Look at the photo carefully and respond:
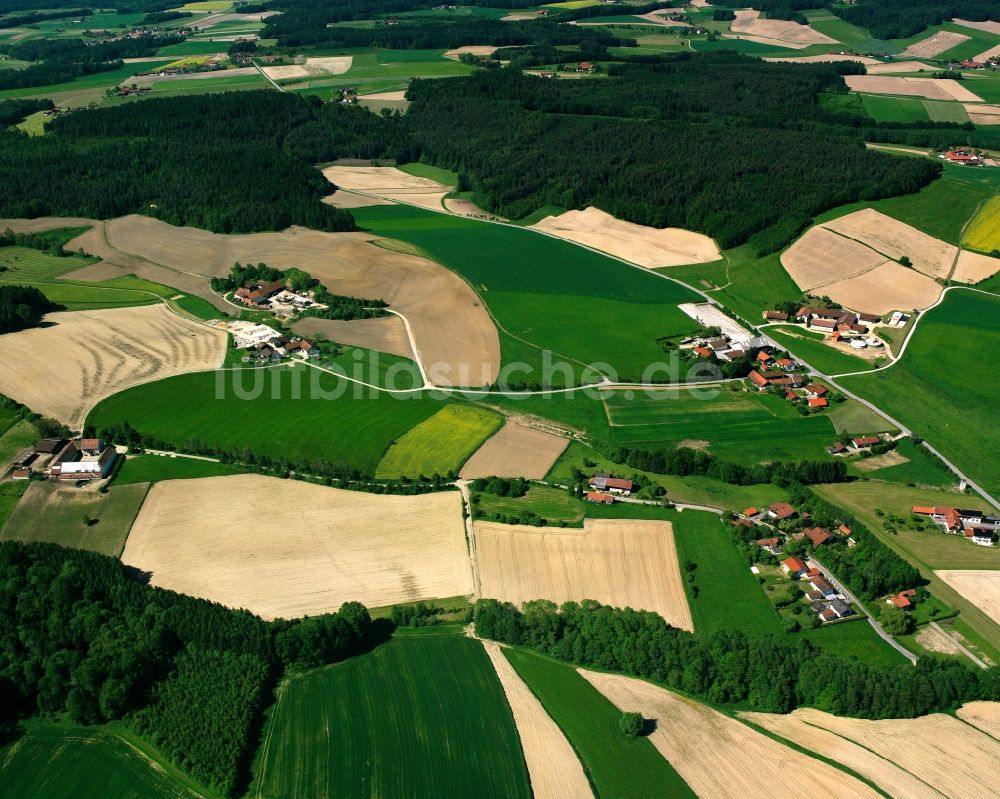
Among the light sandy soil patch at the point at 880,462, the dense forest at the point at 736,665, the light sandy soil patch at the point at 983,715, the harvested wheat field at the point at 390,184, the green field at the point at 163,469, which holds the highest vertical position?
the dense forest at the point at 736,665

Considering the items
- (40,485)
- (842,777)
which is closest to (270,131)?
(40,485)

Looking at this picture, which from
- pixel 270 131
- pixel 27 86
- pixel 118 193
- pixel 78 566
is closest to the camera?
pixel 78 566

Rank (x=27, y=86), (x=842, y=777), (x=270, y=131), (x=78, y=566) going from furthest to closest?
(x=27, y=86), (x=270, y=131), (x=78, y=566), (x=842, y=777)

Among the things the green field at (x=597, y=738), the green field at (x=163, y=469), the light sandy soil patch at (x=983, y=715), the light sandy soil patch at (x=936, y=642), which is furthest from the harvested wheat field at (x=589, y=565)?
the green field at (x=163, y=469)

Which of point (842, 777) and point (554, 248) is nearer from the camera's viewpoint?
point (842, 777)

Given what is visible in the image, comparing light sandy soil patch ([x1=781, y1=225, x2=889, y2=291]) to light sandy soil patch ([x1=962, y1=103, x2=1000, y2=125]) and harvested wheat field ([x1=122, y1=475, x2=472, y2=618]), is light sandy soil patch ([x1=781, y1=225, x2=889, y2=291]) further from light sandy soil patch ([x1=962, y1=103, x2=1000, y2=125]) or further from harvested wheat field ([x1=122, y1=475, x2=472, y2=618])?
light sandy soil patch ([x1=962, y1=103, x2=1000, y2=125])

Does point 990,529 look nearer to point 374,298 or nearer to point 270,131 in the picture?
point 374,298

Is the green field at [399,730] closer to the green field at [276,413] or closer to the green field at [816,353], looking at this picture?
the green field at [276,413]
